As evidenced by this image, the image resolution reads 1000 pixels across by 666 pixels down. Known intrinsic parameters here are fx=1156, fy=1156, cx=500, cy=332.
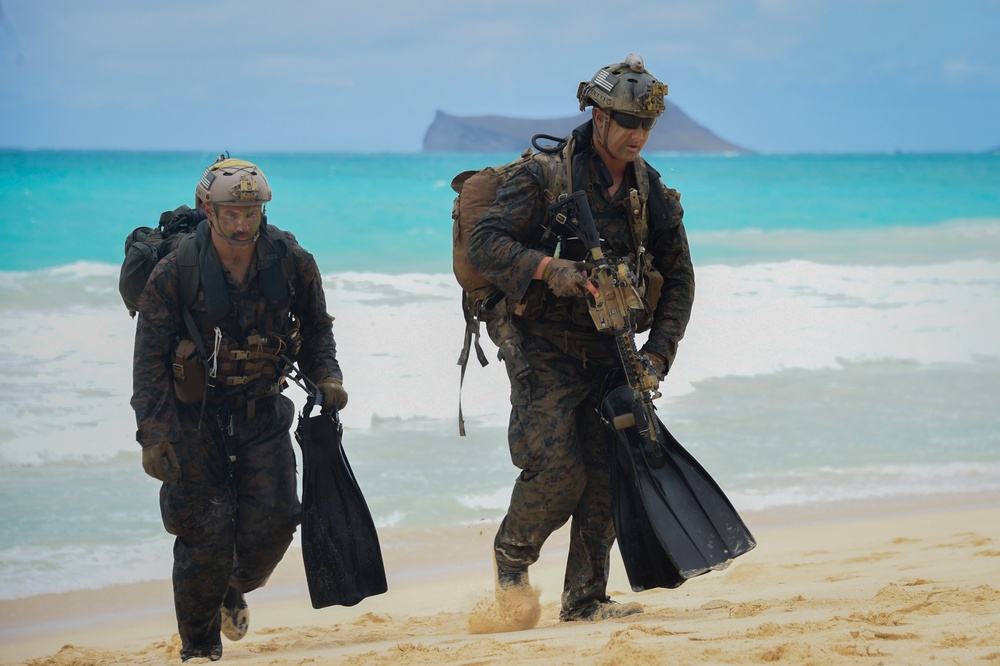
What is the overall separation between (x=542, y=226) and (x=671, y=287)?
599 millimetres

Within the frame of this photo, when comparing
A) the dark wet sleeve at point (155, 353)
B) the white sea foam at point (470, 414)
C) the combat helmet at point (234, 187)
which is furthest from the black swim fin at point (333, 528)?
the white sea foam at point (470, 414)

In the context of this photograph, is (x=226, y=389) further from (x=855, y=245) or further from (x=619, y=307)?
(x=855, y=245)

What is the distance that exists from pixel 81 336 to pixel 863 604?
9.93 meters

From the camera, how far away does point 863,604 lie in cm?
427

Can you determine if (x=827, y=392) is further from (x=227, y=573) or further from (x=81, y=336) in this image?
(x=81, y=336)

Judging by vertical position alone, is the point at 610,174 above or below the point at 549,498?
above

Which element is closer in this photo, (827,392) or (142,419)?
(142,419)

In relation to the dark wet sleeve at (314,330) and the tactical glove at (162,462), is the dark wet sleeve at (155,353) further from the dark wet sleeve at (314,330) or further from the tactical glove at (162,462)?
the dark wet sleeve at (314,330)

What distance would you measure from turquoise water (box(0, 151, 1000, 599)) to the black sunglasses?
3064mm

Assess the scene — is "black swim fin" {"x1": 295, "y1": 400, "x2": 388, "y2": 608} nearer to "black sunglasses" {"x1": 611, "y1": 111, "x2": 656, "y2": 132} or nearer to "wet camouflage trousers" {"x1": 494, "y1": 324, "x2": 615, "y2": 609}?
"wet camouflage trousers" {"x1": 494, "y1": 324, "x2": 615, "y2": 609}

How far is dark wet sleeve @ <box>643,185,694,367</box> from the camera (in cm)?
455

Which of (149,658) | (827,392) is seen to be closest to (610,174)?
A: (149,658)

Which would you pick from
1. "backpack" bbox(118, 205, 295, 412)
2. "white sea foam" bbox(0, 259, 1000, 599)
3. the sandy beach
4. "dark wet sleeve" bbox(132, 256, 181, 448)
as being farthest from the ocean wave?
"dark wet sleeve" bbox(132, 256, 181, 448)

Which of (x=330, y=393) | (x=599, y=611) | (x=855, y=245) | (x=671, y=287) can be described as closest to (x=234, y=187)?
(x=330, y=393)
